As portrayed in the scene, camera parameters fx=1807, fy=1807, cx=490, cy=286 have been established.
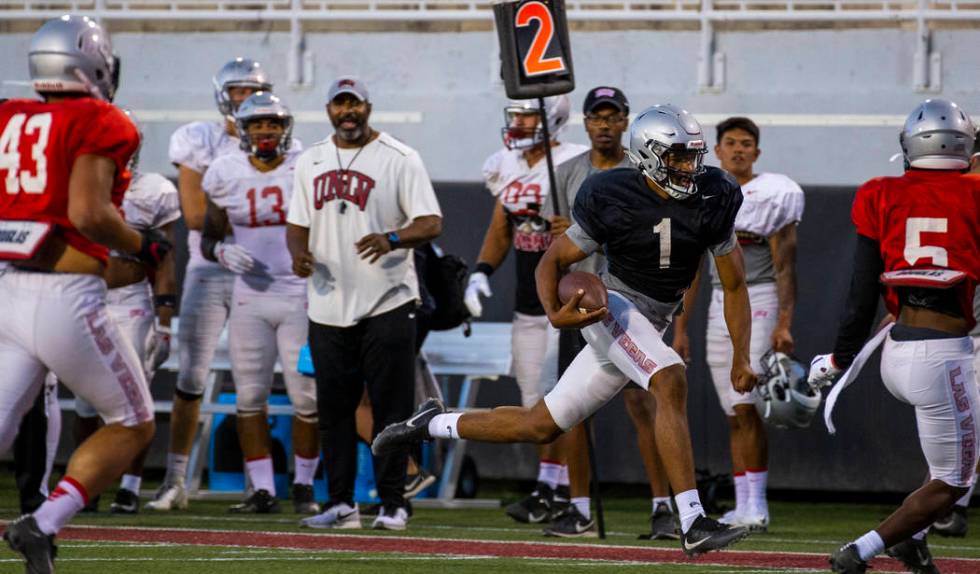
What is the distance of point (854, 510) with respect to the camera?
976cm

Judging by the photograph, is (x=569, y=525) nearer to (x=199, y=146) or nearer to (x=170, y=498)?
(x=170, y=498)

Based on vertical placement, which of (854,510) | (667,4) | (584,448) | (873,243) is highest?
(667,4)

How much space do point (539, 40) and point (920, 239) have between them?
2.37m

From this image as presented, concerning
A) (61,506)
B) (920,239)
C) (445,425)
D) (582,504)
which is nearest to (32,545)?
(61,506)

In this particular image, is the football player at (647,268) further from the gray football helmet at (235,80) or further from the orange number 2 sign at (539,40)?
the gray football helmet at (235,80)

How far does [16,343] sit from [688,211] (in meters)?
2.23

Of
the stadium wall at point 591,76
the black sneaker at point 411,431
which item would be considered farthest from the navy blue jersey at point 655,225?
the stadium wall at point 591,76

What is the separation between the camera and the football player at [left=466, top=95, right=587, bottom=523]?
Result: 8.44 meters

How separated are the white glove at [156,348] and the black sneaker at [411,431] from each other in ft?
7.50

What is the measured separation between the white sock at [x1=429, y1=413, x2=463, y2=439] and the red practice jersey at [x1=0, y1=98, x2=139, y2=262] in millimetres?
1732

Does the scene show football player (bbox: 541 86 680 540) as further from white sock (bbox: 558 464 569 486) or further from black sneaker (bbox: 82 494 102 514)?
black sneaker (bbox: 82 494 102 514)

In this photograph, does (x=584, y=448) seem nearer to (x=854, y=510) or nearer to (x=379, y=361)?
(x=379, y=361)

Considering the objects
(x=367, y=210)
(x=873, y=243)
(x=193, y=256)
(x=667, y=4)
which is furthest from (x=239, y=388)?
(x=667, y=4)

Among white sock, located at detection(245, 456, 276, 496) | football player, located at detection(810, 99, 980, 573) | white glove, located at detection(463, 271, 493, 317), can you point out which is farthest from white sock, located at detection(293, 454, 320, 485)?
football player, located at detection(810, 99, 980, 573)
